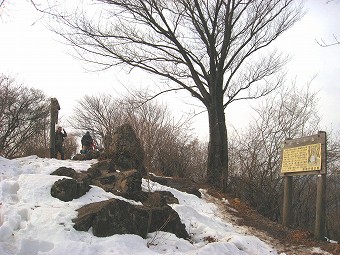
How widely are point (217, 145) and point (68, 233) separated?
29.6ft

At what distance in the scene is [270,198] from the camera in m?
11.2

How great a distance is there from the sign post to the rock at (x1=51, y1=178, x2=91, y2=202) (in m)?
4.80

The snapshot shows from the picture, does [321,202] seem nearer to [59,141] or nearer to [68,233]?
[68,233]

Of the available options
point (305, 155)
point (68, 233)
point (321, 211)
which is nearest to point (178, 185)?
point (305, 155)

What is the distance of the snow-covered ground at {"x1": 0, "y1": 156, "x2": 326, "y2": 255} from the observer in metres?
4.53

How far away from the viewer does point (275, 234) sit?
7.35 meters

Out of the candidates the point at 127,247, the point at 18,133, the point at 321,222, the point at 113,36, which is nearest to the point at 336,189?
the point at 321,222

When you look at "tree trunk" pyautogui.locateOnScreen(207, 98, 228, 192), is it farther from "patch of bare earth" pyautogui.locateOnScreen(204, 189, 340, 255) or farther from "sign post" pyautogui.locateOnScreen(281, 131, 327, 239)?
"sign post" pyautogui.locateOnScreen(281, 131, 327, 239)

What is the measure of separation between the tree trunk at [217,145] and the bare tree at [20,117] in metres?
18.9

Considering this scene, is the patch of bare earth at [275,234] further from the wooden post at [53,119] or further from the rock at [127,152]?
the wooden post at [53,119]

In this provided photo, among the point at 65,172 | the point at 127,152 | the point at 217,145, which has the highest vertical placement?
the point at 217,145

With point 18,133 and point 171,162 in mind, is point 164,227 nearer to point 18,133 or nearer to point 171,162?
point 171,162

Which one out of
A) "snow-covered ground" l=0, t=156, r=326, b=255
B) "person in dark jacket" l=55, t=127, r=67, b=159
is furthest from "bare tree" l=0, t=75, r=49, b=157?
"snow-covered ground" l=0, t=156, r=326, b=255

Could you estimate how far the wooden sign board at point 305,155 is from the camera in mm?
7172
